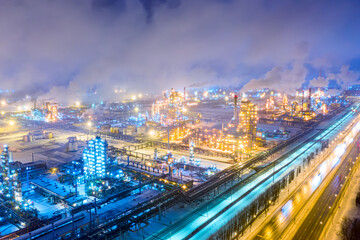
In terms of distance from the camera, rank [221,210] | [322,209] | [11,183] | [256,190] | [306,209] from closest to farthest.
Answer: [221,210] → [306,209] → [322,209] → [11,183] → [256,190]

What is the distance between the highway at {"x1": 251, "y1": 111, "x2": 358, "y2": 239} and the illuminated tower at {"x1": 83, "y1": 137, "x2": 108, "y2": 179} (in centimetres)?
2001

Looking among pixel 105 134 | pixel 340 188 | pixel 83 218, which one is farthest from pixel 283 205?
pixel 105 134

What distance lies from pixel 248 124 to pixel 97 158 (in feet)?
99.0

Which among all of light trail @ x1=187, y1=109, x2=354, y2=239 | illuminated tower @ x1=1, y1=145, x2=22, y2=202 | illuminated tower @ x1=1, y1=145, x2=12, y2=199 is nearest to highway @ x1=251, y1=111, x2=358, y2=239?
light trail @ x1=187, y1=109, x2=354, y2=239

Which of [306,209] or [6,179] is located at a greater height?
[6,179]

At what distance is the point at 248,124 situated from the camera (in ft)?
162

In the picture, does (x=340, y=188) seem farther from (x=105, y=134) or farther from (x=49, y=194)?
(x=105, y=134)

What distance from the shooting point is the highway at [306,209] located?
68.4 feet

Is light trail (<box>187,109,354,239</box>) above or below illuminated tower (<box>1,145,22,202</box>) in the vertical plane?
below

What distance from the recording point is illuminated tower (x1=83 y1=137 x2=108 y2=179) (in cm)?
3177

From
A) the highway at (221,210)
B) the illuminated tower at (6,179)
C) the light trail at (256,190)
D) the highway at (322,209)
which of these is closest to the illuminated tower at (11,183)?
the illuminated tower at (6,179)

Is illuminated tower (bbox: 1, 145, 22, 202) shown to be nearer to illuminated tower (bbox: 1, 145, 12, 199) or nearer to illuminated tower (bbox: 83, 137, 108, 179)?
illuminated tower (bbox: 1, 145, 12, 199)

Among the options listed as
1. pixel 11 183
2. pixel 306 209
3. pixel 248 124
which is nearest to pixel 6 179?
pixel 11 183

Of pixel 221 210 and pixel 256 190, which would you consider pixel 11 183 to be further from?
pixel 256 190
